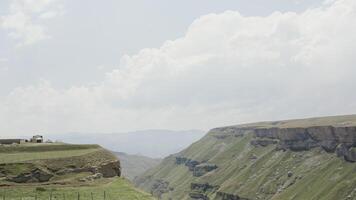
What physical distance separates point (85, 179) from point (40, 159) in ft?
44.0

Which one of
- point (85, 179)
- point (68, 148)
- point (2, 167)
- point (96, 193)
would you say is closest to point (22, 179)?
point (2, 167)

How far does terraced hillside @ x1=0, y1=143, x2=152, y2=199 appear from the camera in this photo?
87250 millimetres

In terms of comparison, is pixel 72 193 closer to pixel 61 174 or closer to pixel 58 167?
pixel 61 174

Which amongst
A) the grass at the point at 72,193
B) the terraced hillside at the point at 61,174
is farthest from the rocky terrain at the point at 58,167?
the grass at the point at 72,193

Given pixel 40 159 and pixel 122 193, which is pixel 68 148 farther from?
pixel 122 193

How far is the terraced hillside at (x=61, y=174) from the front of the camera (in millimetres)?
87250

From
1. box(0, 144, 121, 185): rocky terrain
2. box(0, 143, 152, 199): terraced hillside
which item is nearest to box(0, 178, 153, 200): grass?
box(0, 143, 152, 199): terraced hillside

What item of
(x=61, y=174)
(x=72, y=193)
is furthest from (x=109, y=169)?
(x=72, y=193)

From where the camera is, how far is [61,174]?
3979 inches

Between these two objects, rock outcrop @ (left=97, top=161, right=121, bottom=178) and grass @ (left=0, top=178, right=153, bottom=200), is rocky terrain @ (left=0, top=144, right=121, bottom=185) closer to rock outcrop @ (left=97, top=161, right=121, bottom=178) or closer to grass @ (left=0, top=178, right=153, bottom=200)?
rock outcrop @ (left=97, top=161, right=121, bottom=178)

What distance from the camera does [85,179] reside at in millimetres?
97562

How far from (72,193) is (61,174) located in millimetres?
15872

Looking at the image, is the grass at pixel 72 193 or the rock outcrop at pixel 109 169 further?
the rock outcrop at pixel 109 169

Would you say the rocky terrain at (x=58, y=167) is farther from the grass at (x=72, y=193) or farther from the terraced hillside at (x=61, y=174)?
the grass at (x=72, y=193)
